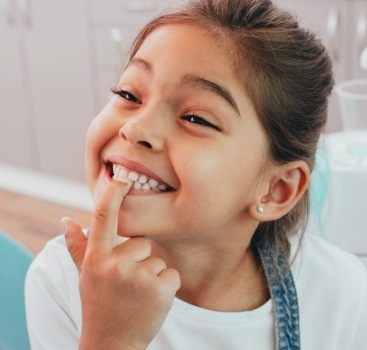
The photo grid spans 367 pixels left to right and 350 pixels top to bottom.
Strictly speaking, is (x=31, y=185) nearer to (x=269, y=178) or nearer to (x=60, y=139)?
(x=60, y=139)

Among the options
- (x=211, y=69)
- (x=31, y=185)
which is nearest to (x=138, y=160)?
(x=211, y=69)

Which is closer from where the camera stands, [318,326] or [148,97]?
[148,97]

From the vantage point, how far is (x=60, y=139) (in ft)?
10.5

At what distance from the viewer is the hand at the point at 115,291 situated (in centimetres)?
86

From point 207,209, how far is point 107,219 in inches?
5.1

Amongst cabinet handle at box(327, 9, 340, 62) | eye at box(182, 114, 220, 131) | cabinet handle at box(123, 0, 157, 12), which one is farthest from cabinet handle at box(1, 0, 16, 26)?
eye at box(182, 114, 220, 131)

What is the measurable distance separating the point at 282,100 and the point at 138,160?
0.22 m

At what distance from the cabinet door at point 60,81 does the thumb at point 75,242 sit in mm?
2053

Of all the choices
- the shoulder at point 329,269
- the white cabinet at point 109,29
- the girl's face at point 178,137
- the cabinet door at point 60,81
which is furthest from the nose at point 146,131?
the cabinet door at point 60,81

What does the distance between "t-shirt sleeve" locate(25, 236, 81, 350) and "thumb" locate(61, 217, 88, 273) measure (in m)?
0.12

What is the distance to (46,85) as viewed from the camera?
10.3 ft

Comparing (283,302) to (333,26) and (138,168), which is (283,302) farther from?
(333,26)

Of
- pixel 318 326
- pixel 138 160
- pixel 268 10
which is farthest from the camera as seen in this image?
pixel 318 326

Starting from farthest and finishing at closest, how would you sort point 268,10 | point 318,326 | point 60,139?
point 60,139, point 318,326, point 268,10
